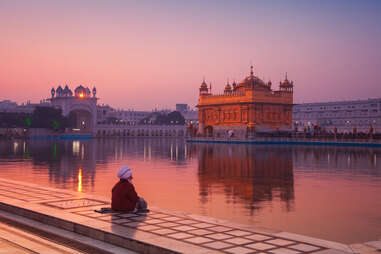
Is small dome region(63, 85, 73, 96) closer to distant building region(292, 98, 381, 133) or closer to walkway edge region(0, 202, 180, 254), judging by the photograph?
distant building region(292, 98, 381, 133)

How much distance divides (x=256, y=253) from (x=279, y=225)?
266 centimetres

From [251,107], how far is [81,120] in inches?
2661

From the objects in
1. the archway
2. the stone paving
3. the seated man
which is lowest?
the stone paving

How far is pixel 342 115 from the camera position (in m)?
124

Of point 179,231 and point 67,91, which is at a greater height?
point 67,91

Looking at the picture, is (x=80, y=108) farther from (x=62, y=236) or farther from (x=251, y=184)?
(x=62, y=236)

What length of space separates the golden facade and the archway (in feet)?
171

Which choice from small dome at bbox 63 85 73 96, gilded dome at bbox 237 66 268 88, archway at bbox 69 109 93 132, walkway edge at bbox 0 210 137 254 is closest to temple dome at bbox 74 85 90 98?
archway at bbox 69 109 93 132

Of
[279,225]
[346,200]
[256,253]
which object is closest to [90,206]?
[279,225]

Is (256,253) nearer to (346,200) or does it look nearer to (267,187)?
(346,200)

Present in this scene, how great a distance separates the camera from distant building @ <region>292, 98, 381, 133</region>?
114438mm

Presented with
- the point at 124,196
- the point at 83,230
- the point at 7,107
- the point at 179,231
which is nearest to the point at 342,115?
the point at 7,107

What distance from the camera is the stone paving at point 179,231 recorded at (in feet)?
18.4

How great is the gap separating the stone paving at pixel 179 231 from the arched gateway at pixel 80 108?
103 metres
